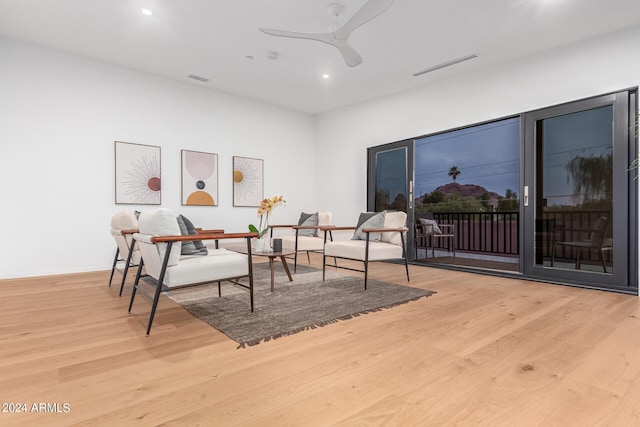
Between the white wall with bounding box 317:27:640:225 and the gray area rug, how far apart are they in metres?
2.81

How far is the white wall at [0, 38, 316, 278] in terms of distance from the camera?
13.0 feet

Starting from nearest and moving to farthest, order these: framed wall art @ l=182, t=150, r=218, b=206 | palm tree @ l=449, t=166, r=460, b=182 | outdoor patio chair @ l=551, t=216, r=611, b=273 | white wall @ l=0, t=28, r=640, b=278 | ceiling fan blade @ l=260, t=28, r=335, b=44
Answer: ceiling fan blade @ l=260, t=28, r=335, b=44
outdoor patio chair @ l=551, t=216, r=611, b=273
white wall @ l=0, t=28, r=640, b=278
framed wall art @ l=182, t=150, r=218, b=206
palm tree @ l=449, t=166, r=460, b=182

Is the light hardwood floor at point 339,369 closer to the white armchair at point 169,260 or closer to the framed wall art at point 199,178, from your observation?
the white armchair at point 169,260

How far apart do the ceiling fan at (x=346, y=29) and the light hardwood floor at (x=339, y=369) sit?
2.55 metres

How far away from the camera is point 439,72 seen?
469 centimetres

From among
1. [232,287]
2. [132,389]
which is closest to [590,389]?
[132,389]

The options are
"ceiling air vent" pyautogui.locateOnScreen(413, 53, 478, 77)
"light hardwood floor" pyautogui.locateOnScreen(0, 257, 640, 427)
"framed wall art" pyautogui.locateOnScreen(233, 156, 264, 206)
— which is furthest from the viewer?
"framed wall art" pyautogui.locateOnScreen(233, 156, 264, 206)

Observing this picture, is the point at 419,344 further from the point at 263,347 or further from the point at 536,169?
the point at 536,169

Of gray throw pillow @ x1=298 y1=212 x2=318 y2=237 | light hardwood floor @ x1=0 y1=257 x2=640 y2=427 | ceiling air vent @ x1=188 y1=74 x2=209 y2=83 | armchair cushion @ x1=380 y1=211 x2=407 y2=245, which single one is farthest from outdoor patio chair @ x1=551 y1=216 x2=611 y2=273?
ceiling air vent @ x1=188 y1=74 x2=209 y2=83

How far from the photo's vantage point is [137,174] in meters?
4.77

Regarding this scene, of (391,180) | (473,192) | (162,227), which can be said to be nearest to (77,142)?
(162,227)

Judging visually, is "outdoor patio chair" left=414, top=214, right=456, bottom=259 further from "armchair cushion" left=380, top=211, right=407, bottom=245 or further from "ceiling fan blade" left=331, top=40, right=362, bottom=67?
"ceiling fan blade" left=331, top=40, right=362, bottom=67

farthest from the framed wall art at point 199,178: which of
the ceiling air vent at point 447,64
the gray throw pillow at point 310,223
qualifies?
the ceiling air vent at point 447,64

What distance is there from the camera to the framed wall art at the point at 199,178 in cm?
524
